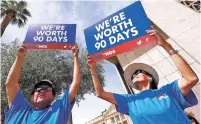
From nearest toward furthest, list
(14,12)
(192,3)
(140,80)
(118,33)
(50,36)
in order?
(140,80), (118,33), (50,36), (192,3), (14,12)

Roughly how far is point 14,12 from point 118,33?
1954 cm

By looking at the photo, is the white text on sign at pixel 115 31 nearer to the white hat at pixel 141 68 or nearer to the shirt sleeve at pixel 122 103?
the white hat at pixel 141 68

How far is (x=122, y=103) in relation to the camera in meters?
3.36

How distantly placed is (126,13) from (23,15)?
20416 millimetres

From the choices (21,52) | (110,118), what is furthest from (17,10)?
(110,118)

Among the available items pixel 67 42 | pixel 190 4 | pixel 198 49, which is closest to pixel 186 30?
pixel 198 49

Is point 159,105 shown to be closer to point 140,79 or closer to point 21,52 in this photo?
point 140,79

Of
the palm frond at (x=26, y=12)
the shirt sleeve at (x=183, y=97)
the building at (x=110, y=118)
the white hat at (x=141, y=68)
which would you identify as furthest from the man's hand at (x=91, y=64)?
the building at (x=110, y=118)

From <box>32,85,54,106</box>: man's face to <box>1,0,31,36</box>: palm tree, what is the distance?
18.3 meters

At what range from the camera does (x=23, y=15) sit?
75.1 feet

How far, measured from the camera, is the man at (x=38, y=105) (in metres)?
3.07

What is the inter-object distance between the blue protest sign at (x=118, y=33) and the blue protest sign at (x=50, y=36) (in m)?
0.34

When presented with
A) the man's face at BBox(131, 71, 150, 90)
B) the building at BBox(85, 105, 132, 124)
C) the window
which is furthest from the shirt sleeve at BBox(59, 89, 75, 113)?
the building at BBox(85, 105, 132, 124)

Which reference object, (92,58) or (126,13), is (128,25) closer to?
(126,13)
